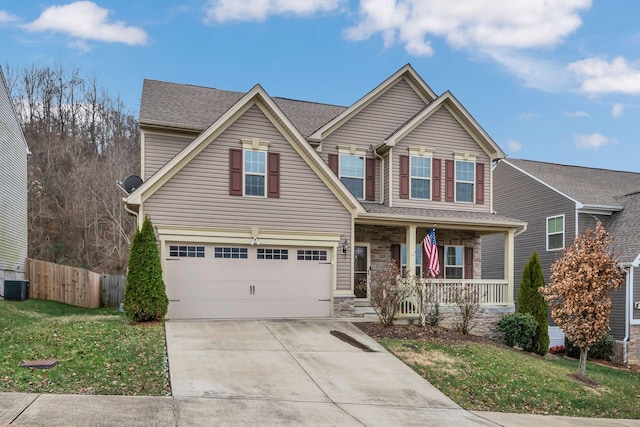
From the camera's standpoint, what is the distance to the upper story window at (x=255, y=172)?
49.2 ft

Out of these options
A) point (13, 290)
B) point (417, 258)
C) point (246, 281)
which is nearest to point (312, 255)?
point (246, 281)

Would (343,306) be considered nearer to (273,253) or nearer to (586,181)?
(273,253)

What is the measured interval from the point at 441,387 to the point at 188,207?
7.83m

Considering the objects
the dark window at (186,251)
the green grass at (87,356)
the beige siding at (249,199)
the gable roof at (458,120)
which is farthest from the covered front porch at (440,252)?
the green grass at (87,356)

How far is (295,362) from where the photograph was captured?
10547 mm

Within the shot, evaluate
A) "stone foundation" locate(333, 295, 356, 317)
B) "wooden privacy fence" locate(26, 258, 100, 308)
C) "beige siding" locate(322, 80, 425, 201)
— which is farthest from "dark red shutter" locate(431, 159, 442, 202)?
"wooden privacy fence" locate(26, 258, 100, 308)

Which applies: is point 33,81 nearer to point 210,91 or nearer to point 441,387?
point 210,91

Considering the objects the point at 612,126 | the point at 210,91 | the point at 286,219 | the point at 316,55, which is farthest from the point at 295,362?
the point at 612,126

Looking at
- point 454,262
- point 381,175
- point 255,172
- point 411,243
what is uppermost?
point 381,175

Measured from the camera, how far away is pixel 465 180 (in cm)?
1842

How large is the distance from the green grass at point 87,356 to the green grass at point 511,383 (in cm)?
528

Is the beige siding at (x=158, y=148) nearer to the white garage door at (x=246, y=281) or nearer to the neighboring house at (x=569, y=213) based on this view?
the white garage door at (x=246, y=281)

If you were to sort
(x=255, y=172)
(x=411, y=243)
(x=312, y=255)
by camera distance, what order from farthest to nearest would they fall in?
(x=411, y=243), (x=312, y=255), (x=255, y=172)

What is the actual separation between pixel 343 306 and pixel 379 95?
7239 millimetres
